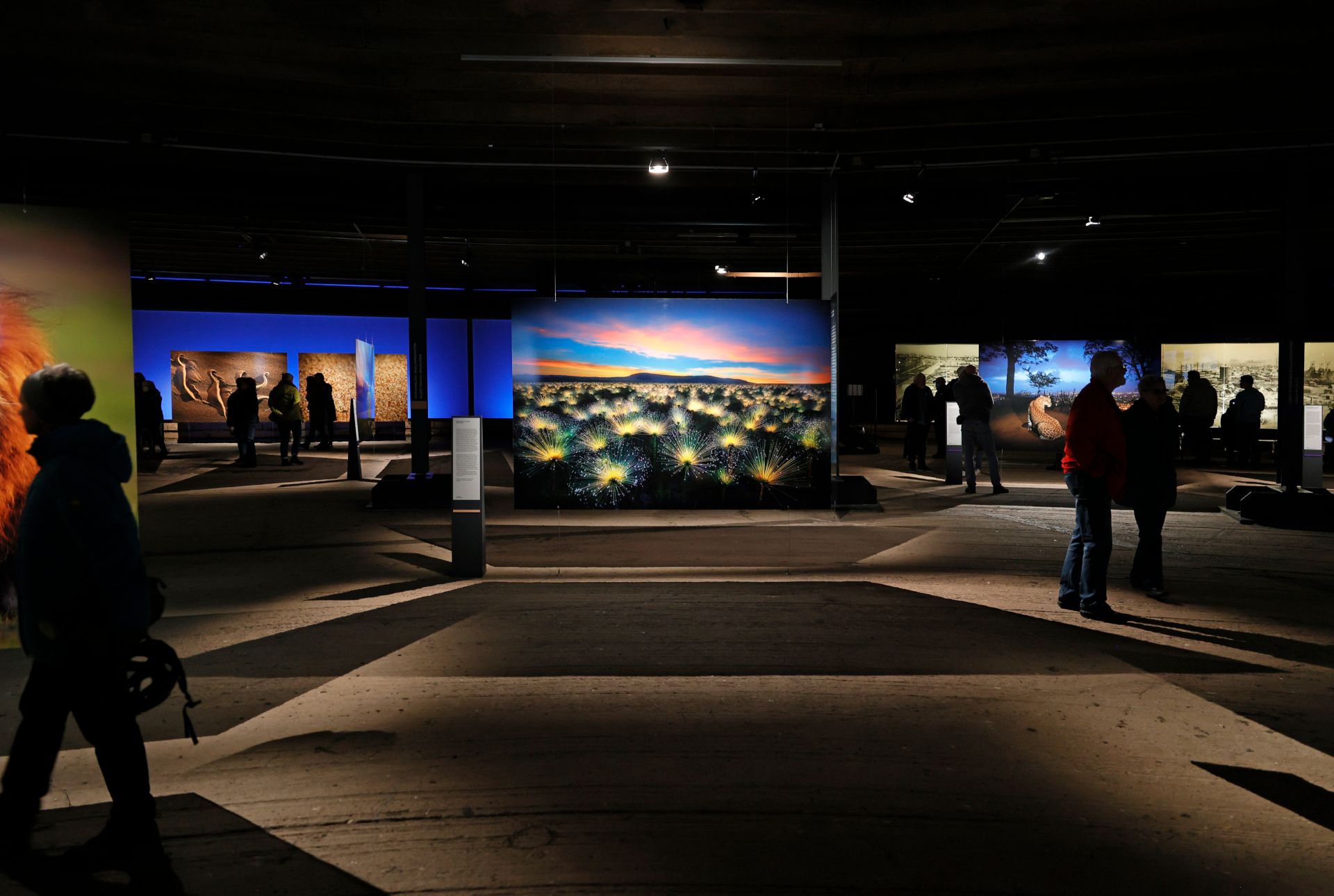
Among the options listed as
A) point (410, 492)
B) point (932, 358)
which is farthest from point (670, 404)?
point (932, 358)

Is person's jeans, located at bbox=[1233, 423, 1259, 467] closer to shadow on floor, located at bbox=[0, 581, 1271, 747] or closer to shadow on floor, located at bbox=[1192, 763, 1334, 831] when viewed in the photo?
shadow on floor, located at bbox=[0, 581, 1271, 747]

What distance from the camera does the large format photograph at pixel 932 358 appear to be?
81.8ft

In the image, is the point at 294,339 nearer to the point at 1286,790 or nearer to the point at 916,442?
the point at 916,442

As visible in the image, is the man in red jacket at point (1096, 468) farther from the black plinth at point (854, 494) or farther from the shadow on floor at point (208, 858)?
the black plinth at point (854, 494)

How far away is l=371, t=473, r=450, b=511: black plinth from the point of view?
37.3ft

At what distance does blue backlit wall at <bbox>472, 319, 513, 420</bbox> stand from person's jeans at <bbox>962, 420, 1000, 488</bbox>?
608 inches

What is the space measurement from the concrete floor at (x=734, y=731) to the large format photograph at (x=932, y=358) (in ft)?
57.6

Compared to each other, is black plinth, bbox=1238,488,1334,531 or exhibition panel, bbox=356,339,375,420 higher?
exhibition panel, bbox=356,339,375,420

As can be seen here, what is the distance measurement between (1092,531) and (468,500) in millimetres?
5127

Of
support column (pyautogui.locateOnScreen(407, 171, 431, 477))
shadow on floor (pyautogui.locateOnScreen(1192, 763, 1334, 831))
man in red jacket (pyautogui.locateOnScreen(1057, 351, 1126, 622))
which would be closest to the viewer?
shadow on floor (pyautogui.locateOnScreen(1192, 763, 1334, 831))

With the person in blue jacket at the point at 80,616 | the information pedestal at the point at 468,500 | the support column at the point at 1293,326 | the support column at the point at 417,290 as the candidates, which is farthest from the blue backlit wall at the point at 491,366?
the person in blue jacket at the point at 80,616

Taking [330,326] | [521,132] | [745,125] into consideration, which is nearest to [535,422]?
[521,132]

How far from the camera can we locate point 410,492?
1145 centimetres

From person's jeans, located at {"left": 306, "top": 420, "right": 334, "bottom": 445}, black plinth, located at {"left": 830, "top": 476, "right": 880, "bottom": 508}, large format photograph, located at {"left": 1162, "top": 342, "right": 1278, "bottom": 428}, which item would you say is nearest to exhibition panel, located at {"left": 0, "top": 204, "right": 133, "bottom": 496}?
black plinth, located at {"left": 830, "top": 476, "right": 880, "bottom": 508}
